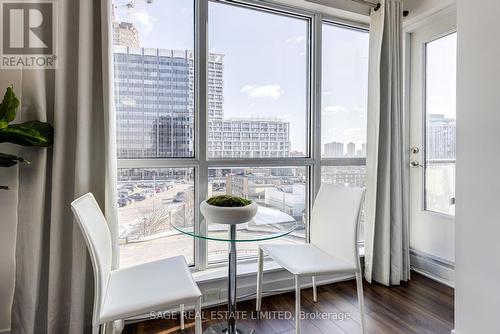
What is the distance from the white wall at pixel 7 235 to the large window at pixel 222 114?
0.58 meters

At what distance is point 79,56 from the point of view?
5.66 ft

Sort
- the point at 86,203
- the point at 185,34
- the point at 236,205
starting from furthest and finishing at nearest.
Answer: the point at 185,34, the point at 236,205, the point at 86,203

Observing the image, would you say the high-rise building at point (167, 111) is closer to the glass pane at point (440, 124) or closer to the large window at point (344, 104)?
the large window at point (344, 104)

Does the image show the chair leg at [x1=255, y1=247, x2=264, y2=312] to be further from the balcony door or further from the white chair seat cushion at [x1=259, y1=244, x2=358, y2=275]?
the balcony door

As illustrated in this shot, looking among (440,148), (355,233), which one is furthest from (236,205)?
(440,148)

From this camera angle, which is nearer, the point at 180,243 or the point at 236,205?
the point at 236,205

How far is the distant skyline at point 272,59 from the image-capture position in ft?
7.27

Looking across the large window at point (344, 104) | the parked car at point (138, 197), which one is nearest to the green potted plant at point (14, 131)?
the parked car at point (138, 197)

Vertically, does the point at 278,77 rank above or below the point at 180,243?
above

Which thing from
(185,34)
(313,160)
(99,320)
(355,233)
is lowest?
(99,320)

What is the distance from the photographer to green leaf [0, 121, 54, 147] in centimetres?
149

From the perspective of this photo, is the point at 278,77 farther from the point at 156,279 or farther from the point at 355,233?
the point at 156,279

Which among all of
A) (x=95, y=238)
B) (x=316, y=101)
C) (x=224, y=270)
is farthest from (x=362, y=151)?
(x=95, y=238)

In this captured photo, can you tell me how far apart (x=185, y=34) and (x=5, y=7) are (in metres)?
1.07
